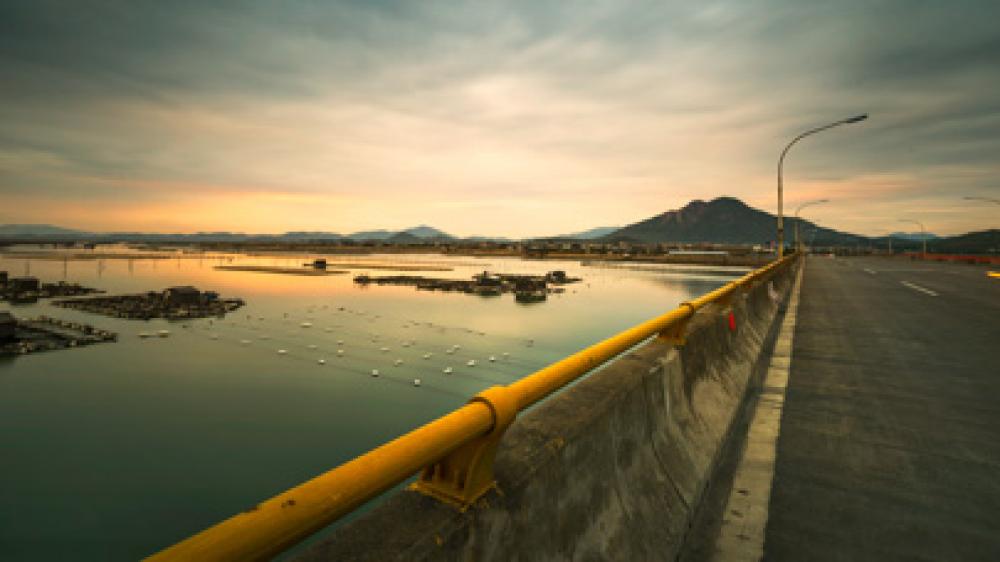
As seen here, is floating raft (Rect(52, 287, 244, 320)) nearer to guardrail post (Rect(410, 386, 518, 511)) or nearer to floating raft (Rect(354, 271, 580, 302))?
floating raft (Rect(354, 271, 580, 302))

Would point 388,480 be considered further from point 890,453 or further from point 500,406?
point 890,453

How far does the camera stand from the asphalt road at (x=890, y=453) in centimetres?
322

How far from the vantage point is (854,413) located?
5668mm

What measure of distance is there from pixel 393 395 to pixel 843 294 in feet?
69.6

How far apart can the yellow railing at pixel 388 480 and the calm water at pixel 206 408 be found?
43.1ft

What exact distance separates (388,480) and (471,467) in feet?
1.73

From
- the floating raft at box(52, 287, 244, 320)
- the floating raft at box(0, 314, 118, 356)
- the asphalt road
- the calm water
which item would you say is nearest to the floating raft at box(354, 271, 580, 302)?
the calm water

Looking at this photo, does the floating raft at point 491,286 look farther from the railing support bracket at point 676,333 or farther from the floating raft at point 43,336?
the railing support bracket at point 676,333

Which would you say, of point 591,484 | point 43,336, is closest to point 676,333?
point 591,484

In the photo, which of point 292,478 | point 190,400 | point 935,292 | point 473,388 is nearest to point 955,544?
point 292,478

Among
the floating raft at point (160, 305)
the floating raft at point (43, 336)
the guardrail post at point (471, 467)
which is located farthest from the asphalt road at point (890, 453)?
the floating raft at point (160, 305)

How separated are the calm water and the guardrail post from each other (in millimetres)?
12990

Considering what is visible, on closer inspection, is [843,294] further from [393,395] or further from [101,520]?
[101,520]

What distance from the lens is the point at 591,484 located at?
2734 millimetres
